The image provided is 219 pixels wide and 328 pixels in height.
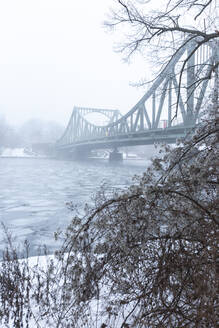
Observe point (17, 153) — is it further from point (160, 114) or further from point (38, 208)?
point (38, 208)

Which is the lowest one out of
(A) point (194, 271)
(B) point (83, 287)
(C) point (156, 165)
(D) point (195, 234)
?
(B) point (83, 287)

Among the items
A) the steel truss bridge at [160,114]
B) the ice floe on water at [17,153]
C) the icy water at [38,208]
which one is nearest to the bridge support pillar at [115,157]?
the steel truss bridge at [160,114]

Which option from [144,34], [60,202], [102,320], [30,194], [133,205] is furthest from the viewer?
[30,194]

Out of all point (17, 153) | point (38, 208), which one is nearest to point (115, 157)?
point (38, 208)

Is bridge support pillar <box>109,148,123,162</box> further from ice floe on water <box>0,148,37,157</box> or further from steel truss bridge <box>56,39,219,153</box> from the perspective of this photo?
ice floe on water <box>0,148,37,157</box>

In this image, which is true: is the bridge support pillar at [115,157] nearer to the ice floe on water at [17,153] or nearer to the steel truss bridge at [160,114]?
the steel truss bridge at [160,114]

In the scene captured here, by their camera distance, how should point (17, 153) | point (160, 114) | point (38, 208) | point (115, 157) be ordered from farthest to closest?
point (17, 153)
point (115, 157)
point (160, 114)
point (38, 208)

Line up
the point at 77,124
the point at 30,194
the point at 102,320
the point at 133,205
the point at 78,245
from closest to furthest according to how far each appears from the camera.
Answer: the point at 133,205
the point at 78,245
the point at 102,320
the point at 30,194
the point at 77,124

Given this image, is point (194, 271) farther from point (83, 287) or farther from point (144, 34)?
point (144, 34)

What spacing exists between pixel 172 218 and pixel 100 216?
0.68m

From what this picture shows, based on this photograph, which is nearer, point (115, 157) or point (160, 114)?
point (160, 114)

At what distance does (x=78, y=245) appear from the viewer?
11.2 ft

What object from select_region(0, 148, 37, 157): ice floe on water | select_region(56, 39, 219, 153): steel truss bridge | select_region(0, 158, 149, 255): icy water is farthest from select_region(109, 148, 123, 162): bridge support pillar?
select_region(0, 148, 37, 157): ice floe on water

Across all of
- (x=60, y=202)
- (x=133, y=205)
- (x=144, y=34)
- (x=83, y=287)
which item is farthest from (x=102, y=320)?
(x=60, y=202)
